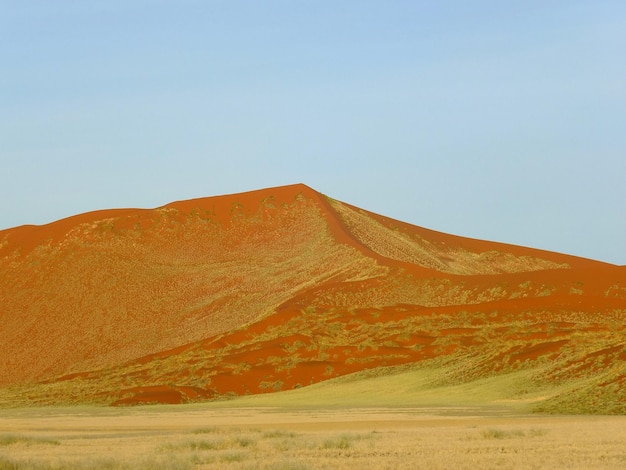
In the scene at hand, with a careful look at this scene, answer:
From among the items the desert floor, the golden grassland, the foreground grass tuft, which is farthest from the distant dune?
the foreground grass tuft

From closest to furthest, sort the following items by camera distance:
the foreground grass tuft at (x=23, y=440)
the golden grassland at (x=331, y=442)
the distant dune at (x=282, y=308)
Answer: the golden grassland at (x=331, y=442)
the foreground grass tuft at (x=23, y=440)
the distant dune at (x=282, y=308)

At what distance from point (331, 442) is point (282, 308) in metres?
58.2

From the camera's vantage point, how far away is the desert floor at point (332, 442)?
20219mm

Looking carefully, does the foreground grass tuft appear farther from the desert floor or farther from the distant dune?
the distant dune

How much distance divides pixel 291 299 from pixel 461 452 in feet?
207

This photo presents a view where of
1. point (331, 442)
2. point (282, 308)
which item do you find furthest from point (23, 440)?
point (282, 308)

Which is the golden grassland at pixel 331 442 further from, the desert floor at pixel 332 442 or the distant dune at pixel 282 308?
the distant dune at pixel 282 308

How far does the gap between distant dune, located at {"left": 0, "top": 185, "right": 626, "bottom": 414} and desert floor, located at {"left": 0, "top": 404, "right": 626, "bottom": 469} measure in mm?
7461

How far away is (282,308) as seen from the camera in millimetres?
82500

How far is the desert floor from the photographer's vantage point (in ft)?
66.3

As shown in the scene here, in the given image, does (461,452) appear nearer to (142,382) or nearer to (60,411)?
(60,411)

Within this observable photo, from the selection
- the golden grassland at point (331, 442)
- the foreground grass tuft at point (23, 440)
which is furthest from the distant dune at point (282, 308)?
the foreground grass tuft at point (23, 440)

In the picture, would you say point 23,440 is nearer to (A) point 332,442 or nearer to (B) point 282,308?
(A) point 332,442

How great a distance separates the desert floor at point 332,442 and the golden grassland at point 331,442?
0.03 m
